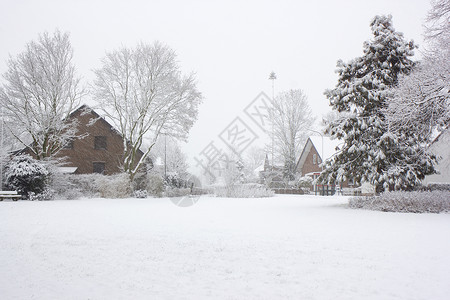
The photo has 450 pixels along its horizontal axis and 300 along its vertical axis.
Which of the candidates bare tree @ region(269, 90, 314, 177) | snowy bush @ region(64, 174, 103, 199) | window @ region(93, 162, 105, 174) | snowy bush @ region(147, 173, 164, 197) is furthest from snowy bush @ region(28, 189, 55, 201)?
bare tree @ region(269, 90, 314, 177)

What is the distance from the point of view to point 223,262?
19.5 feet

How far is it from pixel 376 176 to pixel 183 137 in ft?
60.6

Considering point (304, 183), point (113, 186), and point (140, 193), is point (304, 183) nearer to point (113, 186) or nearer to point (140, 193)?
point (140, 193)

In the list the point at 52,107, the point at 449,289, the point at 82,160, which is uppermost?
the point at 52,107

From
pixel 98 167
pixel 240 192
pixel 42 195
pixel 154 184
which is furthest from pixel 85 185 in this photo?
pixel 240 192

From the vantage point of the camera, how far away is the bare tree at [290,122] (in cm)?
4416

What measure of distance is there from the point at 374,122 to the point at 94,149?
89.8ft

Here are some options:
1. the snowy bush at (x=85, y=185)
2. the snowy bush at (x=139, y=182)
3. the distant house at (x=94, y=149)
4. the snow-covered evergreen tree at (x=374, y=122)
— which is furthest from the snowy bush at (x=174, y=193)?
the snow-covered evergreen tree at (x=374, y=122)

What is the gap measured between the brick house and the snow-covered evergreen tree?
23.4m

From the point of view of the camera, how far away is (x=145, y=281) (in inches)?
192

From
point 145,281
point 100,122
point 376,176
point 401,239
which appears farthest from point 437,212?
point 100,122

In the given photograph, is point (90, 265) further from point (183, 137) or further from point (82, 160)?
point (82, 160)

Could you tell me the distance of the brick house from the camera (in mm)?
34031

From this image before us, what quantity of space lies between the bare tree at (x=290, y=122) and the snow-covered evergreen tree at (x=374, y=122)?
2563cm
